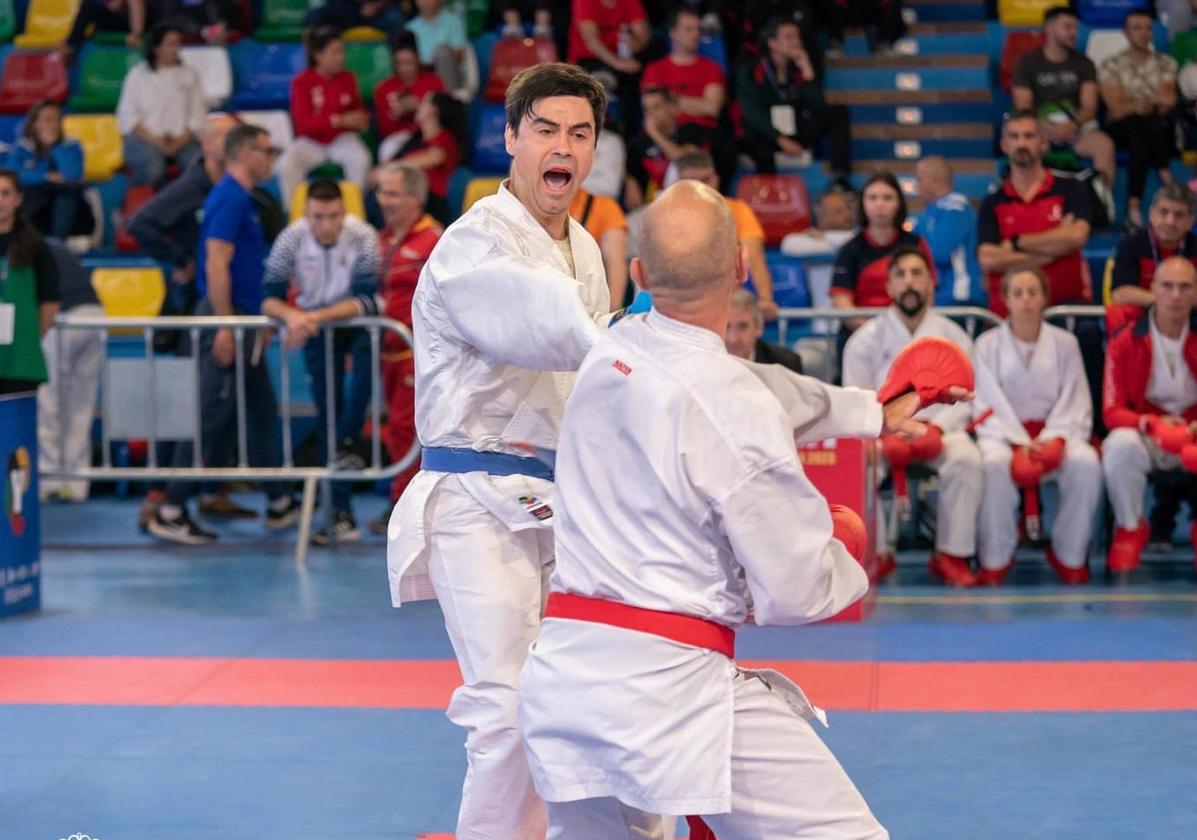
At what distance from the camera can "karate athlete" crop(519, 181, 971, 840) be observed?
286 cm

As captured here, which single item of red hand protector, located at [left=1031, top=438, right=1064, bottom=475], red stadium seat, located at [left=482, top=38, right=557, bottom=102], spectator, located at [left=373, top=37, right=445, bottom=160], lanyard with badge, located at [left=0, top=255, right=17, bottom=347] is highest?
red stadium seat, located at [left=482, top=38, right=557, bottom=102]

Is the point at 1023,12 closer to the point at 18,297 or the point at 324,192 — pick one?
the point at 324,192

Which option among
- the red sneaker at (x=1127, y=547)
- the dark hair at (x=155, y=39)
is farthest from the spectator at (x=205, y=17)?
the red sneaker at (x=1127, y=547)

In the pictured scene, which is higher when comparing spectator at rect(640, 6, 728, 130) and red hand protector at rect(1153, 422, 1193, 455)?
spectator at rect(640, 6, 728, 130)

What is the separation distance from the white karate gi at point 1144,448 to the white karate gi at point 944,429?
2.14 ft

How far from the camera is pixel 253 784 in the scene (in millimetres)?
4969

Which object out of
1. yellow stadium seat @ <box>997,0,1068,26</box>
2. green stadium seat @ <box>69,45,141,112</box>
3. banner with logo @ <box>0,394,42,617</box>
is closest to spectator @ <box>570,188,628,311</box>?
banner with logo @ <box>0,394,42,617</box>

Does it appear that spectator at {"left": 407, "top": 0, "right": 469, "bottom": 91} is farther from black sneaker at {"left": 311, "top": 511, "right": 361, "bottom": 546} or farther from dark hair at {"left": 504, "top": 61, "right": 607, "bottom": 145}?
dark hair at {"left": 504, "top": 61, "right": 607, "bottom": 145}

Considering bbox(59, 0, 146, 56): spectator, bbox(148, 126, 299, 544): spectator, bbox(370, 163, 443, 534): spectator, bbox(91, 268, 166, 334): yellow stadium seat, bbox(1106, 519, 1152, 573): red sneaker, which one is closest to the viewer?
bbox(1106, 519, 1152, 573): red sneaker

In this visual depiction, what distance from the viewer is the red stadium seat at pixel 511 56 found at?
1273cm

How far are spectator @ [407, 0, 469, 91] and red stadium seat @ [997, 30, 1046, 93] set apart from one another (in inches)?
160

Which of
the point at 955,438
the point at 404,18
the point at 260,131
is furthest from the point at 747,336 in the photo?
the point at 404,18

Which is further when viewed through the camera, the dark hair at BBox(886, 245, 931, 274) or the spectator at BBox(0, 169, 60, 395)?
the dark hair at BBox(886, 245, 931, 274)

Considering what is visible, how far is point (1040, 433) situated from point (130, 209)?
22.8ft
